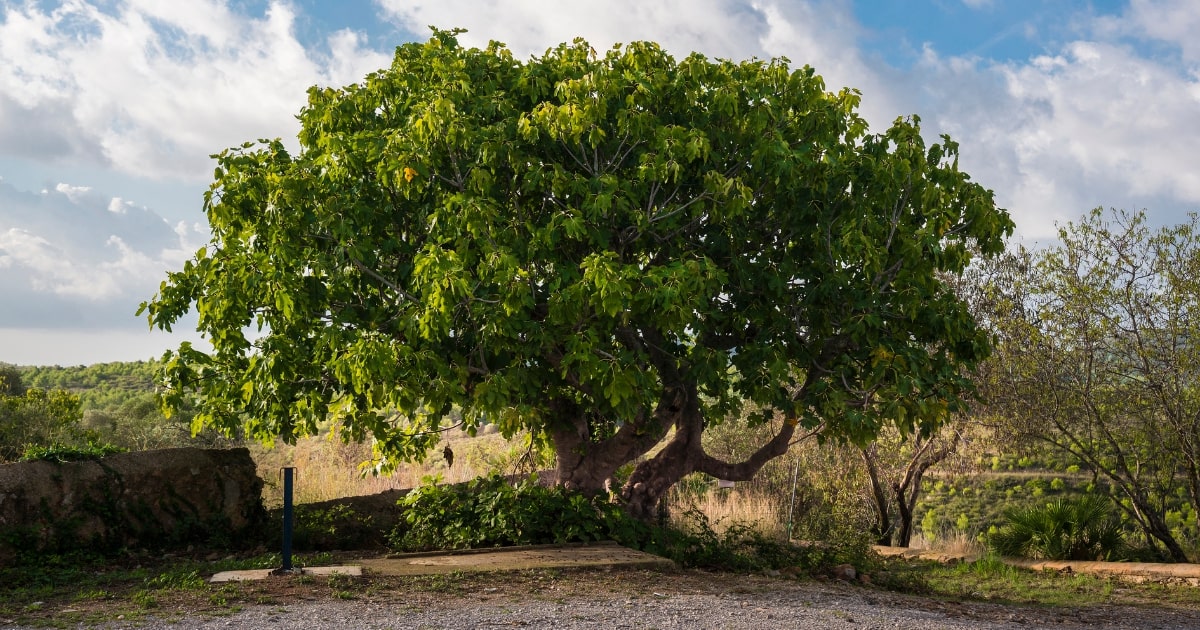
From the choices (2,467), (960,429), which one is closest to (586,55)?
(2,467)

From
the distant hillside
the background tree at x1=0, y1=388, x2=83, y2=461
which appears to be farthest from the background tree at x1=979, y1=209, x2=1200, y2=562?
the distant hillside

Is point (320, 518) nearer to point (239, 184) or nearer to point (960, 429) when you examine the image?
point (239, 184)

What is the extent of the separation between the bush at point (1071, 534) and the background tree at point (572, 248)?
565cm

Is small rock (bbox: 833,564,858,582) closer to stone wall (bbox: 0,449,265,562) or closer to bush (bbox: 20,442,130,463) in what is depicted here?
stone wall (bbox: 0,449,265,562)

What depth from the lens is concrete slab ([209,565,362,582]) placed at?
8.34m

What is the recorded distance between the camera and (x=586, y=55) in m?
10.2

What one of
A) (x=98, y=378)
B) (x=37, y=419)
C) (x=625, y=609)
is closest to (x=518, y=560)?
(x=625, y=609)

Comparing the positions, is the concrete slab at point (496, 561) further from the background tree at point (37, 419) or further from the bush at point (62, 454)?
the background tree at point (37, 419)

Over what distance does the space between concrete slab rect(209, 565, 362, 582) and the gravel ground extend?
0.76 meters

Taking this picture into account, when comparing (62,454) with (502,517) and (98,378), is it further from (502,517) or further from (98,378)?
(98,378)

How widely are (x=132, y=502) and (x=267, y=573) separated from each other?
3.15m

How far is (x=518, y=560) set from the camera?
360 inches

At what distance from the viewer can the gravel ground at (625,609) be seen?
648 cm

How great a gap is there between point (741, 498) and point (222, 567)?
468 inches
